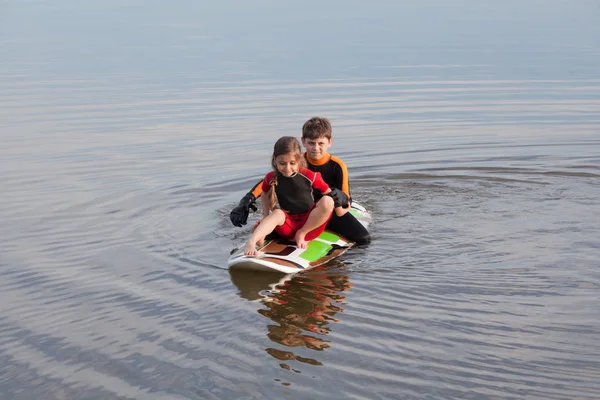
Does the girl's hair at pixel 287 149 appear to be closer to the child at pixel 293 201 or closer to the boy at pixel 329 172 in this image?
the child at pixel 293 201

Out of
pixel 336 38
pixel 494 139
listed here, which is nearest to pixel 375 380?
pixel 494 139

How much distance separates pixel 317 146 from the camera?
851 centimetres

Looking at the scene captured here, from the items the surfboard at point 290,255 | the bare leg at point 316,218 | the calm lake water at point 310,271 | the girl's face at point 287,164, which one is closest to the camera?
the calm lake water at point 310,271

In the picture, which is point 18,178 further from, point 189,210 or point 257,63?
point 257,63

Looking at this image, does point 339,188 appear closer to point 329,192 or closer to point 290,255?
point 329,192

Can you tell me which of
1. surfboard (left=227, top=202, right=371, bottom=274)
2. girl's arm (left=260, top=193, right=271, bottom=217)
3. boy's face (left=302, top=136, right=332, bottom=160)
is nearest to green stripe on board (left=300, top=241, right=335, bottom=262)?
surfboard (left=227, top=202, right=371, bottom=274)

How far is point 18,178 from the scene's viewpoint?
39.9 feet

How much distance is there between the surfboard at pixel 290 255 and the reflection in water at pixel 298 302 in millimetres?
81

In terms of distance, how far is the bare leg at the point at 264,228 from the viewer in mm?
7625

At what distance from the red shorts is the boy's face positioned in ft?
2.22

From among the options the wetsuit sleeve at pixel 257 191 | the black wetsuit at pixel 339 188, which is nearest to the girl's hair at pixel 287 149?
the wetsuit sleeve at pixel 257 191

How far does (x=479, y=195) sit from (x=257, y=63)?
19102 mm

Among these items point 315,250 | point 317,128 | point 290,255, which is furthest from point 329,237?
point 317,128

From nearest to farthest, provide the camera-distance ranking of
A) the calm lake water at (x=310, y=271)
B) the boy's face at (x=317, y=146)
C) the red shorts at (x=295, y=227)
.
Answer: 1. the calm lake water at (x=310, y=271)
2. the red shorts at (x=295, y=227)
3. the boy's face at (x=317, y=146)
